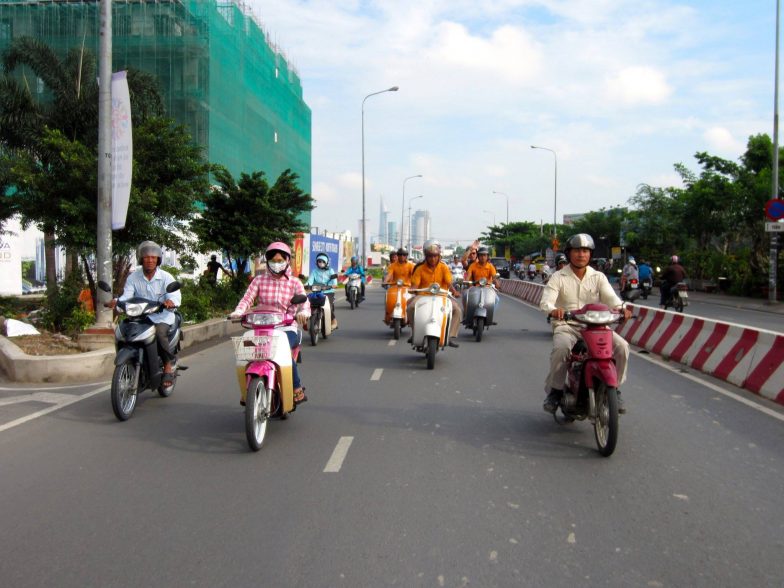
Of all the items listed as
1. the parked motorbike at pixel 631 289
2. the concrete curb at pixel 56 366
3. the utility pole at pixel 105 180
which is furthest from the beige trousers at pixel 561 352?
the parked motorbike at pixel 631 289

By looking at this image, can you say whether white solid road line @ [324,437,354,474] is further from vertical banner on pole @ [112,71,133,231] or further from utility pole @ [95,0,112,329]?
vertical banner on pole @ [112,71,133,231]

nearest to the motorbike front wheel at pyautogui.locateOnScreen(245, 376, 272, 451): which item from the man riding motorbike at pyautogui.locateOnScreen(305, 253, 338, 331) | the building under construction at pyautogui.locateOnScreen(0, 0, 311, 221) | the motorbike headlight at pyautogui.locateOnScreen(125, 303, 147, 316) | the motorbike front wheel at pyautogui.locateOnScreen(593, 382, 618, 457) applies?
the motorbike headlight at pyautogui.locateOnScreen(125, 303, 147, 316)

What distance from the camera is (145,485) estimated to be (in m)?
5.16

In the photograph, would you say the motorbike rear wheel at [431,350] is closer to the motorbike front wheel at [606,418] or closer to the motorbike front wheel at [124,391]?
the motorbike front wheel at [124,391]

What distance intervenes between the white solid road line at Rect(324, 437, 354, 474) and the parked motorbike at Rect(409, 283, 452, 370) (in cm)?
420

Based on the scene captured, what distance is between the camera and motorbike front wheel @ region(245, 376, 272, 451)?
5.88m

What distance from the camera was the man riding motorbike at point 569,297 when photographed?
6406mm

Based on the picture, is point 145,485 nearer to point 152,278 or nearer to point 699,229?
point 152,278

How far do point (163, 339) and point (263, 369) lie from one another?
220 cm

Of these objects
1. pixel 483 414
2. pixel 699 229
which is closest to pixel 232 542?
pixel 483 414

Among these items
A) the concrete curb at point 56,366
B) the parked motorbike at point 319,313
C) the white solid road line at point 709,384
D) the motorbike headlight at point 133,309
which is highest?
the motorbike headlight at point 133,309

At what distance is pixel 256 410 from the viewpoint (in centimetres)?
599

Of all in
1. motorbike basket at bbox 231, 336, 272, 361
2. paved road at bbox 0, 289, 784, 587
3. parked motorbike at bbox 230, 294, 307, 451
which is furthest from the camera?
motorbike basket at bbox 231, 336, 272, 361

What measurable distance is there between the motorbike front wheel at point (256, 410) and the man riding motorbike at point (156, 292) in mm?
2130
